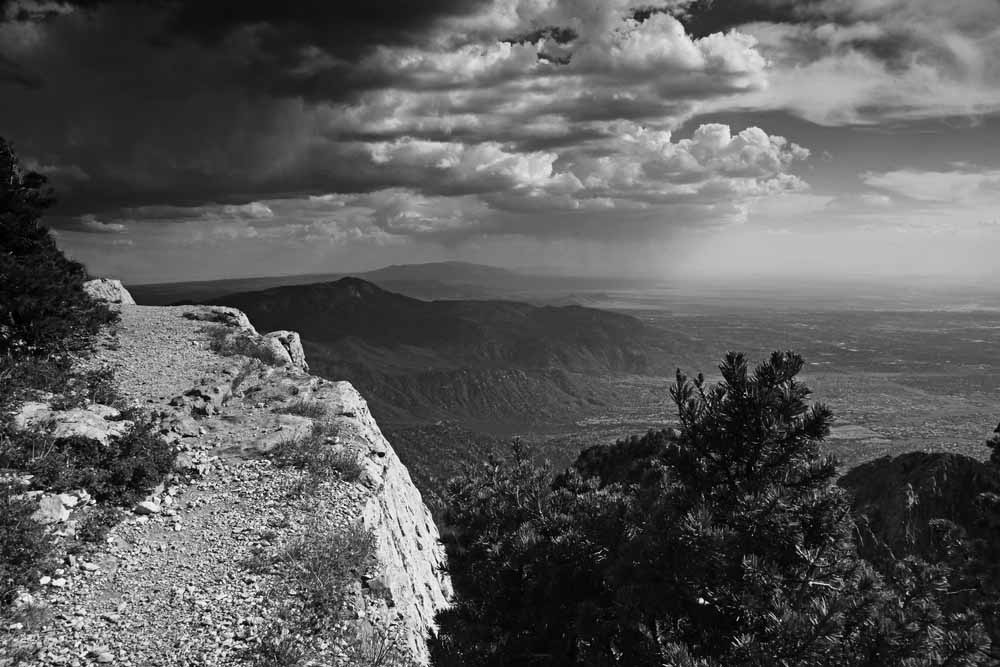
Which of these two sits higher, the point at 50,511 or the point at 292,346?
the point at 292,346

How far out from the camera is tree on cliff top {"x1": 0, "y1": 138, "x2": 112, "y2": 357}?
22.7m

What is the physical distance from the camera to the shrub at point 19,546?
36.9 feet

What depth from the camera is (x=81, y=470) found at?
14820 mm

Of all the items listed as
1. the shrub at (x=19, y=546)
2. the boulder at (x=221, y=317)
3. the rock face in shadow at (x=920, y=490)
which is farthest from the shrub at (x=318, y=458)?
the rock face in shadow at (x=920, y=490)

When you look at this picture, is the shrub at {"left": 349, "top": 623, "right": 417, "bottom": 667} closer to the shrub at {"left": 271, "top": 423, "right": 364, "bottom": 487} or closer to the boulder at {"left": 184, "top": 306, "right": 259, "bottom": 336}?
the shrub at {"left": 271, "top": 423, "right": 364, "bottom": 487}

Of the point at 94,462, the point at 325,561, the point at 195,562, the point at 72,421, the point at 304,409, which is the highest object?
the point at 72,421

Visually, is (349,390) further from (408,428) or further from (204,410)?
(408,428)

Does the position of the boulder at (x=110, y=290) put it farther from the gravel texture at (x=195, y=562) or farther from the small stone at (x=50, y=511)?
the small stone at (x=50, y=511)

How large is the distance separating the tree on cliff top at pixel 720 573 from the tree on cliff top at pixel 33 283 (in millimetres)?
24014

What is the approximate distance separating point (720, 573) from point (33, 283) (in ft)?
96.2

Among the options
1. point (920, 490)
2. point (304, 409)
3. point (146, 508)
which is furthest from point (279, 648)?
point (920, 490)

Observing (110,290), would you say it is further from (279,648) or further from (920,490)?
(920,490)

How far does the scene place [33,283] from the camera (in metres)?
23.3

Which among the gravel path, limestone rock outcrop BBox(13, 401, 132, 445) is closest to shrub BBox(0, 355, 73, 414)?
limestone rock outcrop BBox(13, 401, 132, 445)
